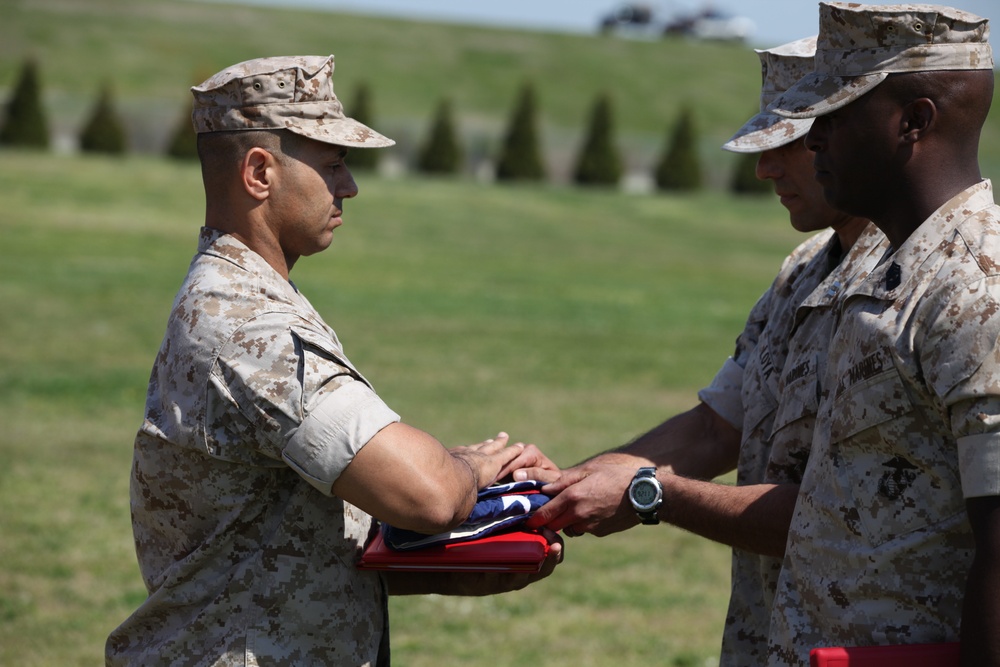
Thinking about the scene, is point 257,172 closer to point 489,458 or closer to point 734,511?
point 489,458

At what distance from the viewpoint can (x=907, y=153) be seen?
287 centimetres

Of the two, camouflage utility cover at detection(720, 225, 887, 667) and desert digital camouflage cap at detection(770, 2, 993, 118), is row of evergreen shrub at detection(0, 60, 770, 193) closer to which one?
camouflage utility cover at detection(720, 225, 887, 667)

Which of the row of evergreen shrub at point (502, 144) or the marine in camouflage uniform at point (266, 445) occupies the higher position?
the marine in camouflage uniform at point (266, 445)

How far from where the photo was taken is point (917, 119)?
2.83 metres

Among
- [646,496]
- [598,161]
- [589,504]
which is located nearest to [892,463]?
[646,496]

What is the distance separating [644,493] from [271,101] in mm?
1683

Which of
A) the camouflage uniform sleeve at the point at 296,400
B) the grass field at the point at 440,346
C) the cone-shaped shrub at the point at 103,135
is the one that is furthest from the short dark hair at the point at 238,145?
the cone-shaped shrub at the point at 103,135

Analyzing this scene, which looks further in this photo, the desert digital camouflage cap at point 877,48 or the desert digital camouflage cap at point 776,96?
the desert digital camouflage cap at point 776,96

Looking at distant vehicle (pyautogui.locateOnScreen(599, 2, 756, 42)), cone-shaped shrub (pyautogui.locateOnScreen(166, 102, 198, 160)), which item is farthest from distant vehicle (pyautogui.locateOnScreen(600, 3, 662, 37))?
cone-shaped shrub (pyautogui.locateOnScreen(166, 102, 198, 160))

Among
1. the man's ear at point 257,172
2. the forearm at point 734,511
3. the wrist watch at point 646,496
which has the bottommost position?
the wrist watch at point 646,496

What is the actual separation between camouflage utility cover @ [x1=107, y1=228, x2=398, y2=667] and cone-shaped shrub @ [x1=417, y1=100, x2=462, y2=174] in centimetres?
4210

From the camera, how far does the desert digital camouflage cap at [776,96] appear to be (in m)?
3.97

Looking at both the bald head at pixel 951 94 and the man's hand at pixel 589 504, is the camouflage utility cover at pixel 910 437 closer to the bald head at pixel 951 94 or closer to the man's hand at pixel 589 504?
the bald head at pixel 951 94

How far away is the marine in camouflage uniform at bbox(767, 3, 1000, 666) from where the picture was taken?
2604mm
